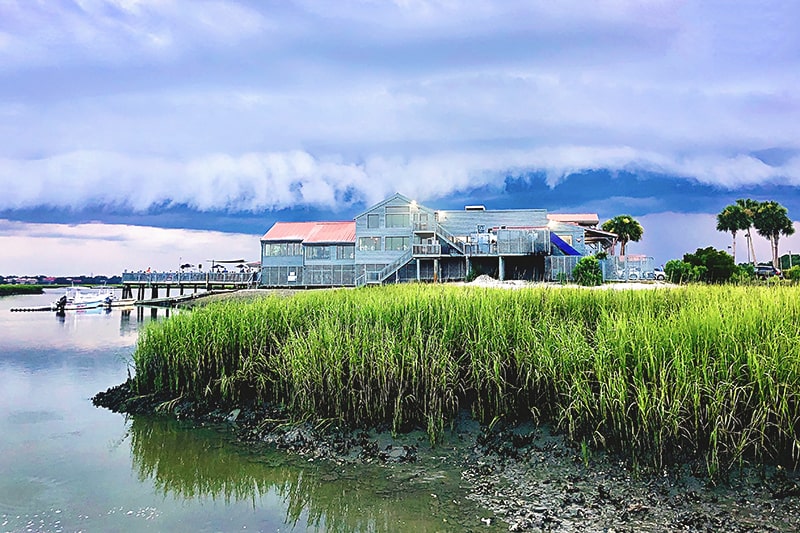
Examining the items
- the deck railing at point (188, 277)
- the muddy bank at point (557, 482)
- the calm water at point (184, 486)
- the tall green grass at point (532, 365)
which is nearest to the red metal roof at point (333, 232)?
the deck railing at point (188, 277)

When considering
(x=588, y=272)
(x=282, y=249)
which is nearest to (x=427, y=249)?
(x=282, y=249)

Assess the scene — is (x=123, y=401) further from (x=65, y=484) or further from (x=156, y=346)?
(x=65, y=484)

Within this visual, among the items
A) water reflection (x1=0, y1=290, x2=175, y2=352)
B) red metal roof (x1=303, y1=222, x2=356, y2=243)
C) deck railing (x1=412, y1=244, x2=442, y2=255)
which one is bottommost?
water reflection (x1=0, y1=290, x2=175, y2=352)

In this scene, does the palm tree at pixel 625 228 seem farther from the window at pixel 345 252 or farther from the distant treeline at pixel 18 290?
the distant treeline at pixel 18 290

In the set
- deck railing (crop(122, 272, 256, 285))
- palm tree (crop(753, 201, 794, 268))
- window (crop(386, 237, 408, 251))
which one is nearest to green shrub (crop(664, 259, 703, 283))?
window (crop(386, 237, 408, 251))

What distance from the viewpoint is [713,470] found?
660cm

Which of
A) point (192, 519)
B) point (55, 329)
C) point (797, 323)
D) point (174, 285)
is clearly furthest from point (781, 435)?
point (174, 285)

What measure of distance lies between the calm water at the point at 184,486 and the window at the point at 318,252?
128 feet

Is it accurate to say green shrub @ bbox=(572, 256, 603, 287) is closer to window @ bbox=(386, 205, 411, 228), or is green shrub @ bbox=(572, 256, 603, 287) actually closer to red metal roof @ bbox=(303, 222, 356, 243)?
window @ bbox=(386, 205, 411, 228)

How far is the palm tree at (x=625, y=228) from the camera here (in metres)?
70.1

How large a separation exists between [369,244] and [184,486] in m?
41.5

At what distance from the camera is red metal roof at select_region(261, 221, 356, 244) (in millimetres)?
51812

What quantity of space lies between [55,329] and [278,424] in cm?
3014

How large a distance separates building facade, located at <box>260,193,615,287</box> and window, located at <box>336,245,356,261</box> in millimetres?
67
